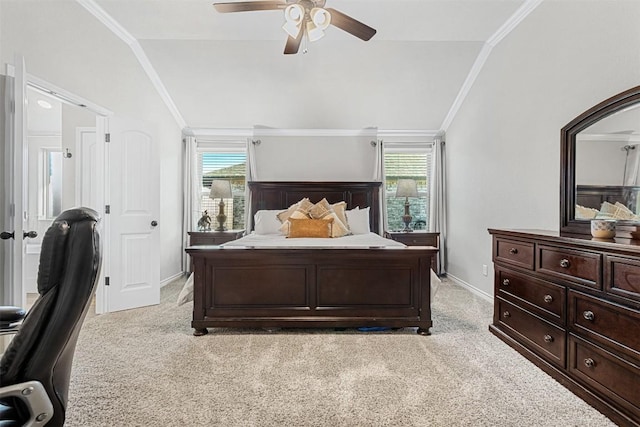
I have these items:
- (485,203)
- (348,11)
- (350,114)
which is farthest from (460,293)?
(348,11)

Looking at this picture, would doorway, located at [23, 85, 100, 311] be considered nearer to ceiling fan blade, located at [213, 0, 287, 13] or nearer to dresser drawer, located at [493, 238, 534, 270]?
ceiling fan blade, located at [213, 0, 287, 13]

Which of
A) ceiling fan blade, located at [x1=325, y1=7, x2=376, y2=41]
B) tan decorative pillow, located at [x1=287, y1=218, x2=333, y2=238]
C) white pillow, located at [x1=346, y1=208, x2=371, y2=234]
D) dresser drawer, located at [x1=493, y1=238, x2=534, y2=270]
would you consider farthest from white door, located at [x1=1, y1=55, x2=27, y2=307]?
dresser drawer, located at [x1=493, y1=238, x2=534, y2=270]

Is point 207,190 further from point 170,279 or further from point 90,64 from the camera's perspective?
point 90,64

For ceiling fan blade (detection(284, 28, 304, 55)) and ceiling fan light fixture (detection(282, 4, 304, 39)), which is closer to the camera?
ceiling fan light fixture (detection(282, 4, 304, 39))

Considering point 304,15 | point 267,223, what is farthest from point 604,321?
point 267,223

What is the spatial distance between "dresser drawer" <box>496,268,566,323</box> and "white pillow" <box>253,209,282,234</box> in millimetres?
2839

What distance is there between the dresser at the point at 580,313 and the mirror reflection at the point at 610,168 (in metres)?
0.32

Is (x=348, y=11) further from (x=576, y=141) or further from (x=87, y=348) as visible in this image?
(x=87, y=348)

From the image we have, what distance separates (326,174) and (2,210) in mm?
3922

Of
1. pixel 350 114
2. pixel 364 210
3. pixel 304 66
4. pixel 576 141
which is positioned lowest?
pixel 364 210

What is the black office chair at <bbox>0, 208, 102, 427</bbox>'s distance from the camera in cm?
93

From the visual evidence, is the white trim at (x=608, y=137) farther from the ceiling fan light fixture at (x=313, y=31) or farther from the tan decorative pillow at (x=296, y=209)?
the tan decorative pillow at (x=296, y=209)

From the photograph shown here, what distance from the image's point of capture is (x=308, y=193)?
5.21 m

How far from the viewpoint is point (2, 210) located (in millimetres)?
2426
